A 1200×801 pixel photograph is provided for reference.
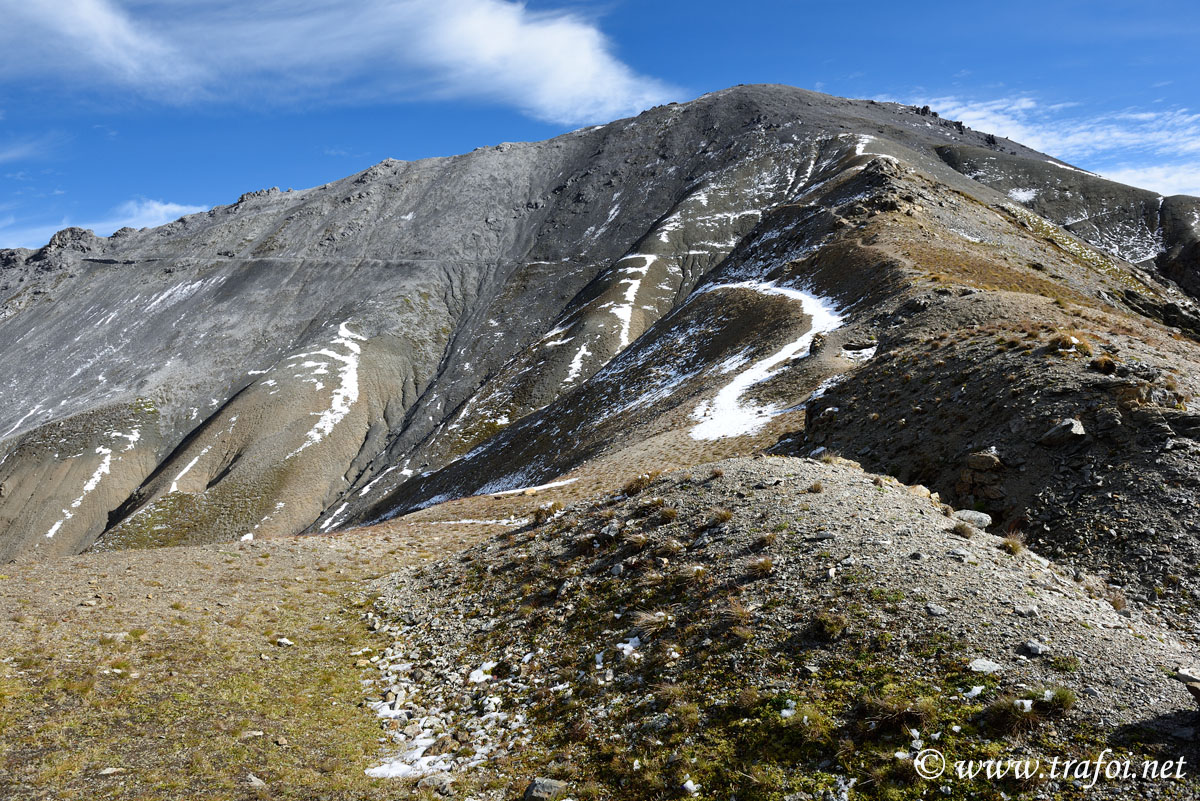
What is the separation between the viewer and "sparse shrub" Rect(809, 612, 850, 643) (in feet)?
36.3

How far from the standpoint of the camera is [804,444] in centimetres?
2795

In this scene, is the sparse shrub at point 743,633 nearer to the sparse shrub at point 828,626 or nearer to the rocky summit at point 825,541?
the rocky summit at point 825,541

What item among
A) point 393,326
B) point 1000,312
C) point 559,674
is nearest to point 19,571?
point 559,674

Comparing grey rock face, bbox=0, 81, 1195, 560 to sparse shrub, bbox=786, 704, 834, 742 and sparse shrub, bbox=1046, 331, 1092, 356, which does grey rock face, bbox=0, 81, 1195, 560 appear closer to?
sparse shrub, bbox=1046, 331, 1092, 356

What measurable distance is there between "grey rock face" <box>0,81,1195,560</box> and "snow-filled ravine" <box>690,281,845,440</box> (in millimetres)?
1729

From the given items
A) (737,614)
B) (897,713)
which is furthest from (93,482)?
(897,713)

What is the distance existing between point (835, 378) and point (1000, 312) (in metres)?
8.84

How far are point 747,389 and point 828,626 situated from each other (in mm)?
28818

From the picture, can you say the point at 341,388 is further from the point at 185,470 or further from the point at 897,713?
the point at 897,713

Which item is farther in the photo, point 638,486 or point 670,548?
point 638,486

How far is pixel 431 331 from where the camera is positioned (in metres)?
157

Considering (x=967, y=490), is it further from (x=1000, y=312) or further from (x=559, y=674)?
(x=1000, y=312)

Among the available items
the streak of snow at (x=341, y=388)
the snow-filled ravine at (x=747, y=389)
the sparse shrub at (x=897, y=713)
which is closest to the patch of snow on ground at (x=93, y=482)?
the streak of snow at (x=341, y=388)

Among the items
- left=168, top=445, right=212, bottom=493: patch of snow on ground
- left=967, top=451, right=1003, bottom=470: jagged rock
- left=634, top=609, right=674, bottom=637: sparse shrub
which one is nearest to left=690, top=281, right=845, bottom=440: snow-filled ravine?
left=967, top=451, right=1003, bottom=470: jagged rock
